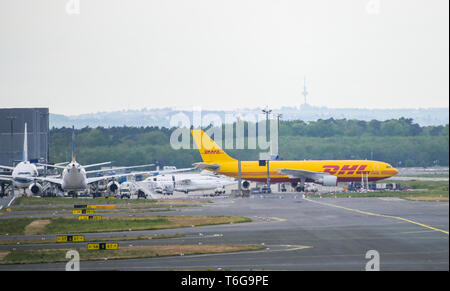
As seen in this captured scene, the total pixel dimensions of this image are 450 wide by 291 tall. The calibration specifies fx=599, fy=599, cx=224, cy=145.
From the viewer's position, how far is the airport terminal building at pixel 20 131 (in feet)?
140

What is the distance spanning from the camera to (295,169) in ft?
277

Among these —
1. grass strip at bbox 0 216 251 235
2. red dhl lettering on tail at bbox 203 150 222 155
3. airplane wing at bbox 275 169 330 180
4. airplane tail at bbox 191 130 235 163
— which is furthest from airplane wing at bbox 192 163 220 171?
grass strip at bbox 0 216 251 235

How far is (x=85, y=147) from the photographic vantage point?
6706 cm

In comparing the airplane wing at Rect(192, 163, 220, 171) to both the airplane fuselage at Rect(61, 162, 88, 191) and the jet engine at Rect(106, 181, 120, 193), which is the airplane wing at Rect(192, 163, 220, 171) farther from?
the airplane fuselage at Rect(61, 162, 88, 191)

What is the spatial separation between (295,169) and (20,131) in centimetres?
4473

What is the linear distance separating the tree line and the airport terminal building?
1405mm

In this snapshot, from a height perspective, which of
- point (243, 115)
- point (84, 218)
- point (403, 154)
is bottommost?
point (84, 218)

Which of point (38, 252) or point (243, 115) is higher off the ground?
point (243, 115)

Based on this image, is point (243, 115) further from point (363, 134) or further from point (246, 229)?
point (246, 229)

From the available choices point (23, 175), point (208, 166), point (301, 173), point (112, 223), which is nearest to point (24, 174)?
point (23, 175)

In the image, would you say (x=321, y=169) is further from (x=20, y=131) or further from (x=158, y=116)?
(x=20, y=131)
